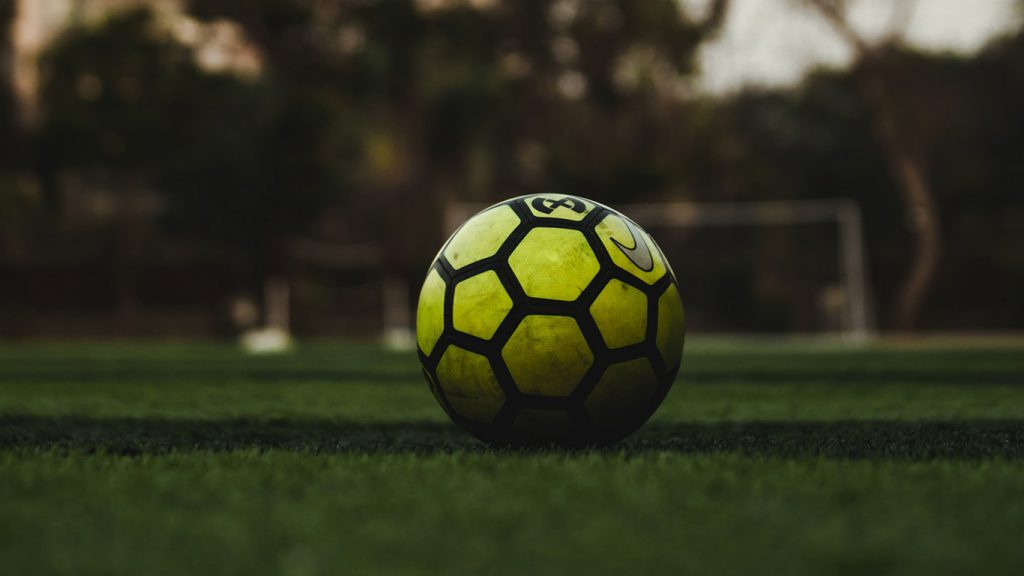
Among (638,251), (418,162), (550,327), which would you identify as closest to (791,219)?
(418,162)

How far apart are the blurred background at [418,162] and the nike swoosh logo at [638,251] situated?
51.8 feet

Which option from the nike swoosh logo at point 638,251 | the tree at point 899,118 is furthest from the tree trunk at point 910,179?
the nike swoosh logo at point 638,251

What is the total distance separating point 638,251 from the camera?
283 centimetres

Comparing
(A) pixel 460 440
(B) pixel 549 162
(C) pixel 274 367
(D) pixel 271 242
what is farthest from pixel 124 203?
(A) pixel 460 440

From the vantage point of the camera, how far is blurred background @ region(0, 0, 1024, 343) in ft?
71.2

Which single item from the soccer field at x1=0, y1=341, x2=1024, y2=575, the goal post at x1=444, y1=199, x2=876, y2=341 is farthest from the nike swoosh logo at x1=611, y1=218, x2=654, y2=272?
the goal post at x1=444, y1=199, x2=876, y2=341

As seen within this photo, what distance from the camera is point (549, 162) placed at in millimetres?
24422

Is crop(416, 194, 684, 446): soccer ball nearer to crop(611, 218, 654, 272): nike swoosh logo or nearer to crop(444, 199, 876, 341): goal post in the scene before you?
crop(611, 218, 654, 272): nike swoosh logo

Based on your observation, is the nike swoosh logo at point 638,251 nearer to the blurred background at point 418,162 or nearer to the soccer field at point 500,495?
the soccer field at point 500,495

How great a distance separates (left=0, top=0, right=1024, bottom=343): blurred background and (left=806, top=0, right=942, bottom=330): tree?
2.2 inches

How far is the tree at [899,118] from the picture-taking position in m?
21.0

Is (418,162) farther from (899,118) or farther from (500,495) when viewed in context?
(500,495)

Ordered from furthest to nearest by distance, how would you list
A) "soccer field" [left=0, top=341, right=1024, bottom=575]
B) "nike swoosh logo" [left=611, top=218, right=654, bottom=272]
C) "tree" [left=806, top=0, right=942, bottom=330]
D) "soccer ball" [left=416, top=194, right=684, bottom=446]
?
"tree" [left=806, top=0, right=942, bottom=330] < "nike swoosh logo" [left=611, top=218, right=654, bottom=272] < "soccer ball" [left=416, top=194, right=684, bottom=446] < "soccer field" [left=0, top=341, right=1024, bottom=575]

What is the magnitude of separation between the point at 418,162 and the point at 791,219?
8.83 meters
